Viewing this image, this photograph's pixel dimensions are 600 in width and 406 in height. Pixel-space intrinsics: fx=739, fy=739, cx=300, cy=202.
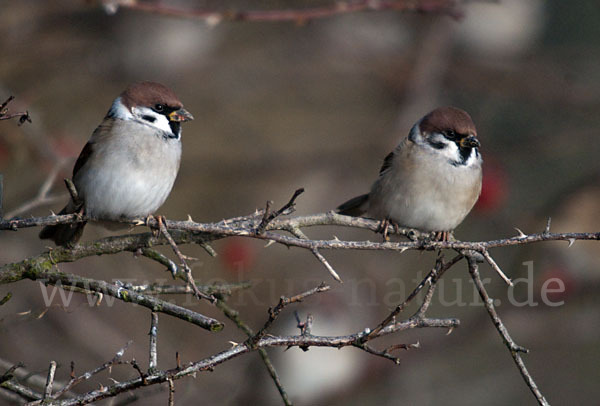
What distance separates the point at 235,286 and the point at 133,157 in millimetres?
1030

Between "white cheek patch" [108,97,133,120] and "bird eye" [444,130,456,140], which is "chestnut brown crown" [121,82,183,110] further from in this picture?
"bird eye" [444,130,456,140]

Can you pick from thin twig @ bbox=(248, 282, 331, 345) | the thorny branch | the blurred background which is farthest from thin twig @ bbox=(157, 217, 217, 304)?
the blurred background

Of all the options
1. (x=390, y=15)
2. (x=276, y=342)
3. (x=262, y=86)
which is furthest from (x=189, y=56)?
(x=276, y=342)

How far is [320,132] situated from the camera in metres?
8.31

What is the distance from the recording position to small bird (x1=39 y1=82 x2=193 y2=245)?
309 cm

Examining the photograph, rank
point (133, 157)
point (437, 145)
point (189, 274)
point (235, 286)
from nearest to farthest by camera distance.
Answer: point (189, 274)
point (235, 286)
point (133, 157)
point (437, 145)

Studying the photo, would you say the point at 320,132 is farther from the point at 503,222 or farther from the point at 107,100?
the point at 503,222

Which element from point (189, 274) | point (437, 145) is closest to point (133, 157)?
point (189, 274)

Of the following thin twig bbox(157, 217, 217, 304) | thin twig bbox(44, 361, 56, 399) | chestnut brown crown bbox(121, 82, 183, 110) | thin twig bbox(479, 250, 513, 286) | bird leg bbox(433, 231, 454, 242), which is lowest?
thin twig bbox(44, 361, 56, 399)

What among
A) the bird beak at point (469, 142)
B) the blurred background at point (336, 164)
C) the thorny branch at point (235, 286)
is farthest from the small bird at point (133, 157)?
the bird beak at point (469, 142)

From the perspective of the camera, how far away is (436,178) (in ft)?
12.0

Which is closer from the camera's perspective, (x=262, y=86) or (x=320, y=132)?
(x=262, y=86)

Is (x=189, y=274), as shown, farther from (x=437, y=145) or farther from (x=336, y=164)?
(x=336, y=164)

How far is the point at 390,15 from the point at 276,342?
5647mm
